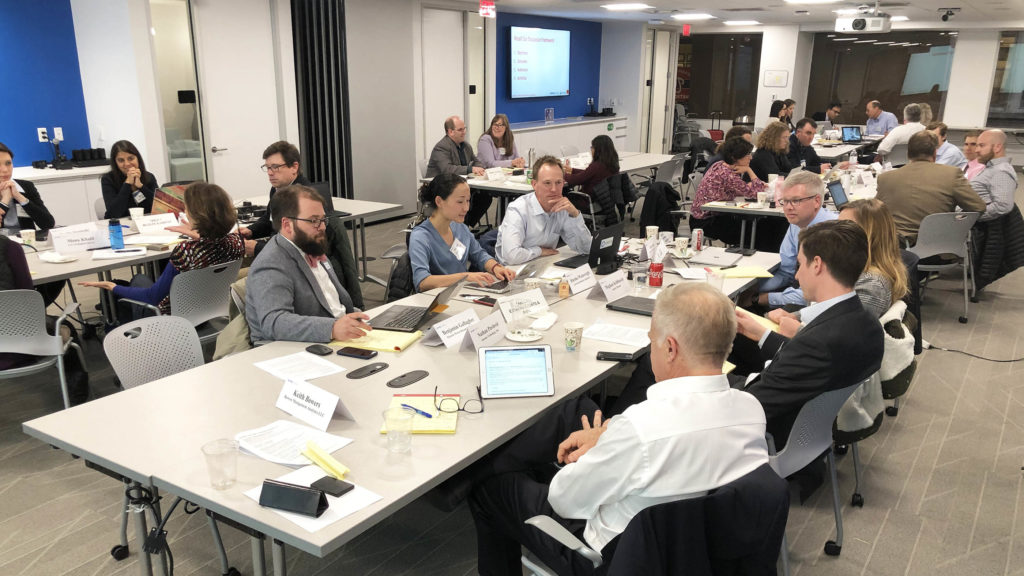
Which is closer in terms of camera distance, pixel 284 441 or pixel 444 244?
pixel 284 441

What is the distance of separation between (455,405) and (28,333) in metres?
2.49

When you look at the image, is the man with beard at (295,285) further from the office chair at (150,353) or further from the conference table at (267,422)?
the office chair at (150,353)

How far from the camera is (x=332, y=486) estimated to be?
190cm

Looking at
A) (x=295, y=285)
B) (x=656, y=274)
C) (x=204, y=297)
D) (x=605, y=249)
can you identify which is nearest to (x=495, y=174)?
(x=605, y=249)

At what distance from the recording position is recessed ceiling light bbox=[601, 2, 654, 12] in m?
10.5

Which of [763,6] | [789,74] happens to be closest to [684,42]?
[789,74]

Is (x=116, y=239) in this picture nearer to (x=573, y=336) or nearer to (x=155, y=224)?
(x=155, y=224)

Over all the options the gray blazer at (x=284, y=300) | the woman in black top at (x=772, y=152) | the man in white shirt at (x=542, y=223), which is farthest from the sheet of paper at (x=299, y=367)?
the woman in black top at (x=772, y=152)

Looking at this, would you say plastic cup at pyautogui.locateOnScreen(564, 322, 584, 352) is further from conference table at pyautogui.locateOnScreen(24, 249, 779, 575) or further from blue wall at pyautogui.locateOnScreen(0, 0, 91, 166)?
blue wall at pyautogui.locateOnScreen(0, 0, 91, 166)

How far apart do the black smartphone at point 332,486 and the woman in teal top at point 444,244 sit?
1969 mm

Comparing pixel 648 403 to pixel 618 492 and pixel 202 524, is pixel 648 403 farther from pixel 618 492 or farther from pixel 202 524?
pixel 202 524

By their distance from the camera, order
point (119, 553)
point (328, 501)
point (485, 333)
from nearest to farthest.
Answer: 1. point (328, 501)
2. point (119, 553)
3. point (485, 333)

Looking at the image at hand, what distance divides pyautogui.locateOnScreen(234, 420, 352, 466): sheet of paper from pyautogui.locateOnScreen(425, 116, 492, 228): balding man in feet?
19.1

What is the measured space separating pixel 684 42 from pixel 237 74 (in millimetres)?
12653
